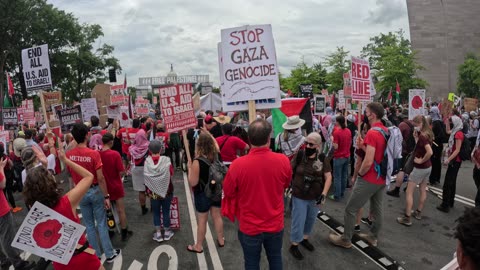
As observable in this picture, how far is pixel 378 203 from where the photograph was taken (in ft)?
15.6

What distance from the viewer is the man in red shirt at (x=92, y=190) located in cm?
419

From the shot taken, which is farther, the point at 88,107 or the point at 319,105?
the point at 319,105

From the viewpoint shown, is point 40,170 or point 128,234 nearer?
point 40,170

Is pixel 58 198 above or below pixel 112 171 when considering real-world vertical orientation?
above

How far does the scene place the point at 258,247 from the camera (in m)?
3.04

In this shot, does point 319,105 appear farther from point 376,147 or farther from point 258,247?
point 258,247

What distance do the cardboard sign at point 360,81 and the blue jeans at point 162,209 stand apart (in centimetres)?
384

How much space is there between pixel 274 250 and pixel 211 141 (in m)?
1.77

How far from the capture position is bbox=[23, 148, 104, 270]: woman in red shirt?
8.17 ft

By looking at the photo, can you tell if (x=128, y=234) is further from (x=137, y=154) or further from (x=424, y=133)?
(x=424, y=133)

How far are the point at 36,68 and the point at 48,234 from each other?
429 cm

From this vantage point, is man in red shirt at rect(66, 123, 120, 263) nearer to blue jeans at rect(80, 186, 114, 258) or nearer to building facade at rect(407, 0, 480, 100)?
blue jeans at rect(80, 186, 114, 258)

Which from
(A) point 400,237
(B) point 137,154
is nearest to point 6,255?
(B) point 137,154

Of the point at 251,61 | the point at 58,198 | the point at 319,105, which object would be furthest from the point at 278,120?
the point at 319,105
